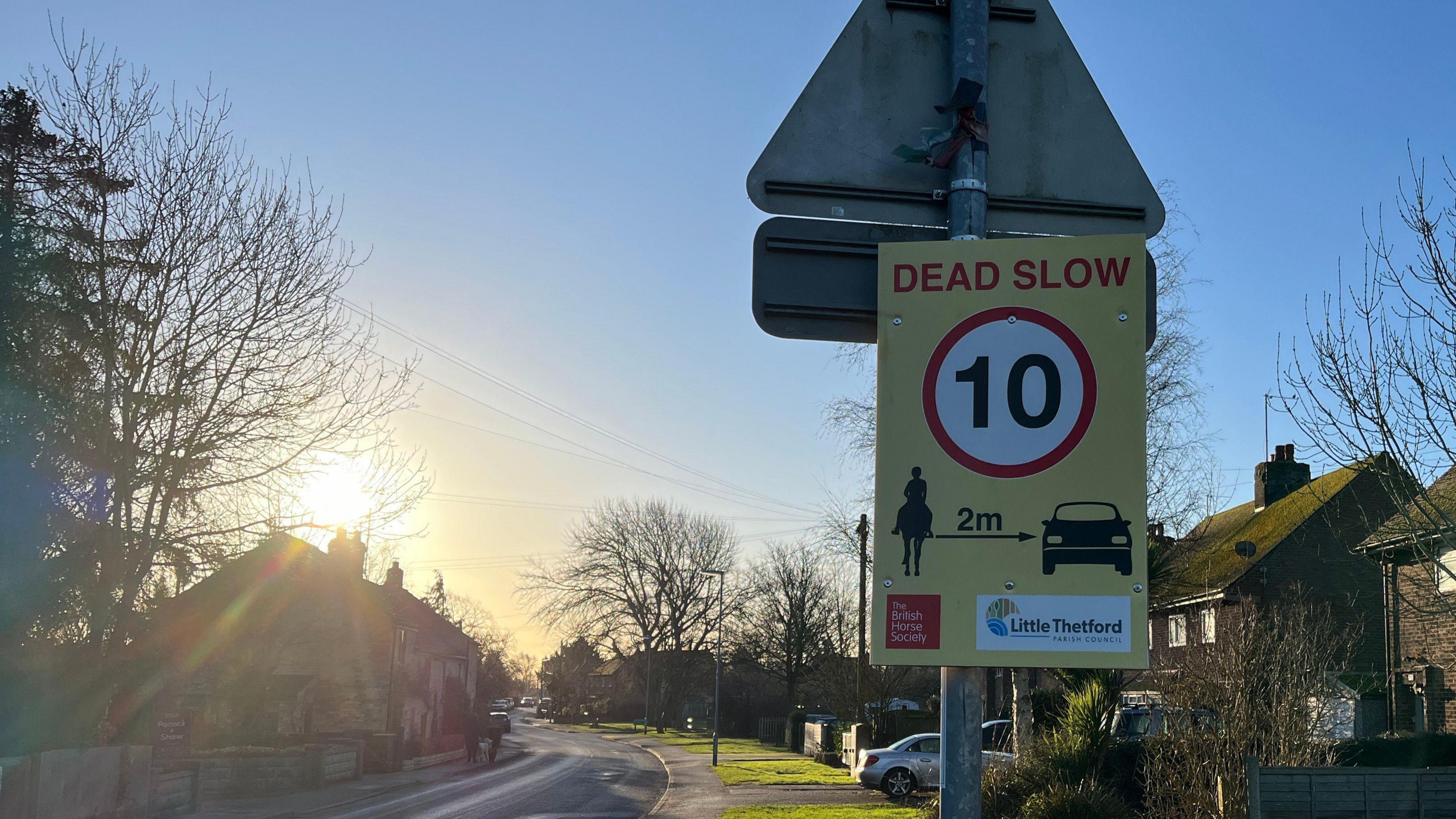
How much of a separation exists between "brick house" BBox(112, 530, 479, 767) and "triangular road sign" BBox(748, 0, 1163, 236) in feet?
74.8

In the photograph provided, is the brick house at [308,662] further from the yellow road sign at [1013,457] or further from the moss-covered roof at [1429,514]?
the yellow road sign at [1013,457]

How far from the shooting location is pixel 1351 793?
1224cm

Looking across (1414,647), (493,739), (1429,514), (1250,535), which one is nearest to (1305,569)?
(1250,535)

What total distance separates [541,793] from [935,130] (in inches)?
1113

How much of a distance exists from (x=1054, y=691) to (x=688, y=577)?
47056 mm

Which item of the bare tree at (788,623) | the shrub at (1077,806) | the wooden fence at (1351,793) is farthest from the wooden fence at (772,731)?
the wooden fence at (1351,793)

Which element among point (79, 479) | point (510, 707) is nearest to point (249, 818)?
point (79, 479)

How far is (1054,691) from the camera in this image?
26.1 meters

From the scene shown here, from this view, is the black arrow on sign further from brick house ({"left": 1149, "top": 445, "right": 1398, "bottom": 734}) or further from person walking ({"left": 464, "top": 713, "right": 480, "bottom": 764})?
person walking ({"left": 464, "top": 713, "right": 480, "bottom": 764})

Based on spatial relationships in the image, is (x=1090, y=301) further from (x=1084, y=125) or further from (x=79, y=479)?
(x=79, y=479)

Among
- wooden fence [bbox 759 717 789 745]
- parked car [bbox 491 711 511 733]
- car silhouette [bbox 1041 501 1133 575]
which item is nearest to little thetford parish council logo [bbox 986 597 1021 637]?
car silhouette [bbox 1041 501 1133 575]

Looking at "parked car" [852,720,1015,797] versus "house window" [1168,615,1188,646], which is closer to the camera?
"parked car" [852,720,1015,797]

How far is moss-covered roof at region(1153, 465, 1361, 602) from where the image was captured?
1251 inches

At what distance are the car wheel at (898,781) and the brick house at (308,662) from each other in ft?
46.6
